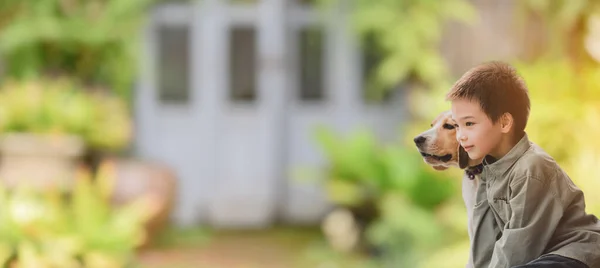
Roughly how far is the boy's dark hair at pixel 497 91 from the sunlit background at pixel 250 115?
5.38 feet

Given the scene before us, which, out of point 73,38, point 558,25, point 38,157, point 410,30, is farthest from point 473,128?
point 73,38

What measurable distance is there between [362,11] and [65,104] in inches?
56.3

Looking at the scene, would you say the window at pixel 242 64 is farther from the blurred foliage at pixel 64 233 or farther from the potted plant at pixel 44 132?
the blurred foliage at pixel 64 233

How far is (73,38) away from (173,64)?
Result: 0.56 m

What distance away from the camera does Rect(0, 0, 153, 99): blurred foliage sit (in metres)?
3.14

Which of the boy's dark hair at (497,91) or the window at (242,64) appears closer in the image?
the boy's dark hair at (497,91)

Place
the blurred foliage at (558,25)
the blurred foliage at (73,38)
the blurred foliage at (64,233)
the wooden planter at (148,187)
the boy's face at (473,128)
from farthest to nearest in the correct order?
the blurred foliage at (73,38) → the wooden planter at (148,187) → the blurred foliage at (64,233) → the blurred foliage at (558,25) → the boy's face at (473,128)

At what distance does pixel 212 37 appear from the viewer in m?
3.54

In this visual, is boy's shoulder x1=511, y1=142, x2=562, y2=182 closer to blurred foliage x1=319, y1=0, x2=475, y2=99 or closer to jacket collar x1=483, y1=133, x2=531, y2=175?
jacket collar x1=483, y1=133, x2=531, y2=175

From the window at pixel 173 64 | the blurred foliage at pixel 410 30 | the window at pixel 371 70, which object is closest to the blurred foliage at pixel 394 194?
the blurred foliage at pixel 410 30

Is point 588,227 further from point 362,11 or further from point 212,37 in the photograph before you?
point 212,37

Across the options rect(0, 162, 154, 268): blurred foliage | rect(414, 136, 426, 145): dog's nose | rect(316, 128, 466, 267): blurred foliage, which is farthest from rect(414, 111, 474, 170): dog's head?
rect(316, 128, 466, 267): blurred foliage

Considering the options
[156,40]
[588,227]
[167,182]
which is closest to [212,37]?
[156,40]

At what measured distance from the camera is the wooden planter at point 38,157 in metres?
2.74
